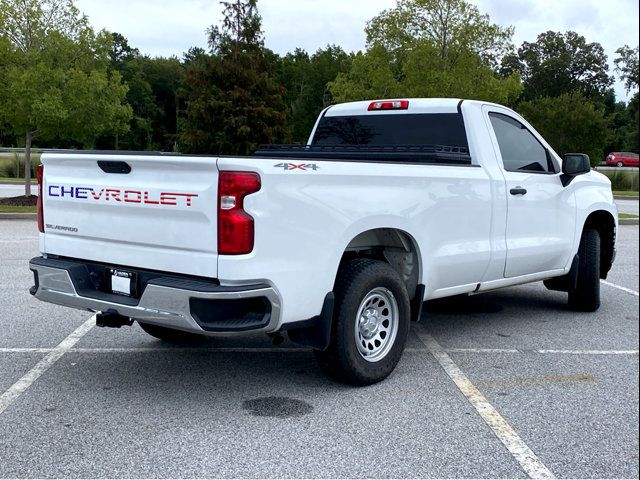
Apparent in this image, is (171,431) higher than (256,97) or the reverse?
the reverse

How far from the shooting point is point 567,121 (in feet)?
122

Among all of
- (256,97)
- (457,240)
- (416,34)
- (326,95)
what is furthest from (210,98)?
(457,240)

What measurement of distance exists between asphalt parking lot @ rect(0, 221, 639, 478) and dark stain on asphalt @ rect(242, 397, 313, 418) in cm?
1

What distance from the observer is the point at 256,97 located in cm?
4288

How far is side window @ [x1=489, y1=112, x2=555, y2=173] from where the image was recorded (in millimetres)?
6141

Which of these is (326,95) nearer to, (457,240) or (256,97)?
(256,97)

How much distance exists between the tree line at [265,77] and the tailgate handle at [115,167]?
287 cm

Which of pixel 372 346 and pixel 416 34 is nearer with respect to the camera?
pixel 372 346

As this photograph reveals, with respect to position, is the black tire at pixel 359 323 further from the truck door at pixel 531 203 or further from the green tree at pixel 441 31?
the green tree at pixel 441 31

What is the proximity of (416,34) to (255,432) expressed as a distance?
26.4 metres

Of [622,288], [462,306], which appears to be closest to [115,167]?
[462,306]

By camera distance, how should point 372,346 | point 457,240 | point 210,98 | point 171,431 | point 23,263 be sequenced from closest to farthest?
point 171,431
point 372,346
point 457,240
point 23,263
point 210,98

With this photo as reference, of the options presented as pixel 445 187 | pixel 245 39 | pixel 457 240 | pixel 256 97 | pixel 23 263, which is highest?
pixel 245 39

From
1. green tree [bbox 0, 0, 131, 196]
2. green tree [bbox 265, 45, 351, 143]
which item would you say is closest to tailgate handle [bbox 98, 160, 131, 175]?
green tree [bbox 0, 0, 131, 196]
